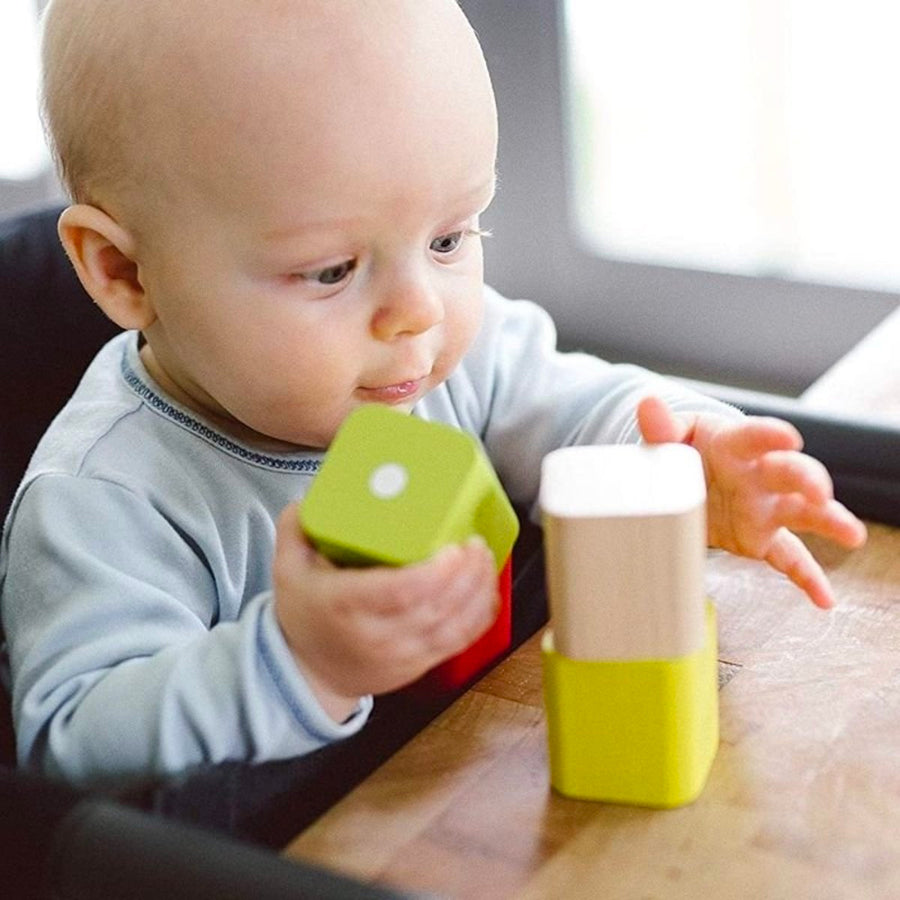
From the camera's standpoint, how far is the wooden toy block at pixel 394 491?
1.54ft

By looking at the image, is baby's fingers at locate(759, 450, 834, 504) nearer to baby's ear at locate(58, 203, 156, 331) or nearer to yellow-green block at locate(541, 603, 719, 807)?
yellow-green block at locate(541, 603, 719, 807)

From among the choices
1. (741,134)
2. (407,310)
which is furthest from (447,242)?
(741,134)

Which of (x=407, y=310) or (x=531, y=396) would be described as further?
(x=531, y=396)

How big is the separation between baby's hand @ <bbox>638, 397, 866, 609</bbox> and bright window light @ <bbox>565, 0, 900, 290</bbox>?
0.69 m

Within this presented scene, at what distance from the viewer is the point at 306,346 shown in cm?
61

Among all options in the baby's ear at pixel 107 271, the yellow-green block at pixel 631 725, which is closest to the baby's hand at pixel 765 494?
the yellow-green block at pixel 631 725

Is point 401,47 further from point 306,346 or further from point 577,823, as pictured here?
point 577,823

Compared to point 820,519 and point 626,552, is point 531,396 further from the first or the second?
point 626,552

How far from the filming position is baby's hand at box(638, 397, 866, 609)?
607 millimetres

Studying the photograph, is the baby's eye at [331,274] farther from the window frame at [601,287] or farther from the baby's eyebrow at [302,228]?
the window frame at [601,287]

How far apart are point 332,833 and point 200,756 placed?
6 cm

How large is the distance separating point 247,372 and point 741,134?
0.81 metres

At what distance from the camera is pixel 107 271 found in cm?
67

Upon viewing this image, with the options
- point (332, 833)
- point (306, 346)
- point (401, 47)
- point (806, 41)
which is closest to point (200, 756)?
point (332, 833)
